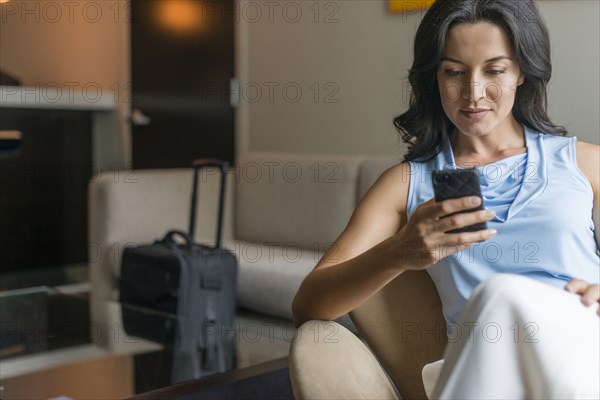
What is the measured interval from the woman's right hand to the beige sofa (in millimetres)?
1722

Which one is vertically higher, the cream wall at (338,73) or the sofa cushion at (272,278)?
the cream wall at (338,73)

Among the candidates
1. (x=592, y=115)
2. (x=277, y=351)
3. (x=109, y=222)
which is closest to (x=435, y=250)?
(x=277, y=351)

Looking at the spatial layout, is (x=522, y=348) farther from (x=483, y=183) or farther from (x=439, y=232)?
(x=483, y=183)

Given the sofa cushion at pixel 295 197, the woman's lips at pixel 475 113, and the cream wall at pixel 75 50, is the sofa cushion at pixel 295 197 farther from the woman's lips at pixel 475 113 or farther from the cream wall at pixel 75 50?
the woman's lips at pixel 475 113

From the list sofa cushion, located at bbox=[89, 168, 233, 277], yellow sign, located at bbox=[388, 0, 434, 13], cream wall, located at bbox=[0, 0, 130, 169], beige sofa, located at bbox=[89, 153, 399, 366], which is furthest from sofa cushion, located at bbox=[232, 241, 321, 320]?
cream wall, located at bbox=[0, 0, 130, 169]

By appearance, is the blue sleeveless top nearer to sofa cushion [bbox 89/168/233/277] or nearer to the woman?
the woman

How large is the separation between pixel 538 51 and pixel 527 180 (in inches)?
9.7

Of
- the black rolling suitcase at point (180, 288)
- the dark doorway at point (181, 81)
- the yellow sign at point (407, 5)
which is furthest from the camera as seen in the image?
the dark doorway at point (181, 81)

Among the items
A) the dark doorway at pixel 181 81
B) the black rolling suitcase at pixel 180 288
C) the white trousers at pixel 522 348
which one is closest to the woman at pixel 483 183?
the white trousers at pixel 522 348

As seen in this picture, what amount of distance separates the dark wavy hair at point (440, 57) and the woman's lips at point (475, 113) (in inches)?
4.3

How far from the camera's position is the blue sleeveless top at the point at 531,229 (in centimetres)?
148

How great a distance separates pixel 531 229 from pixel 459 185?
0.35m

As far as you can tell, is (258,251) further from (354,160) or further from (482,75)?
(482,75)

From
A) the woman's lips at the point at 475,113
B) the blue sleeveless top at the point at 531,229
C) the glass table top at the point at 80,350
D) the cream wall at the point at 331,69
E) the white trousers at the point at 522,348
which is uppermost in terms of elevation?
the cream wall at the point at 331,69
